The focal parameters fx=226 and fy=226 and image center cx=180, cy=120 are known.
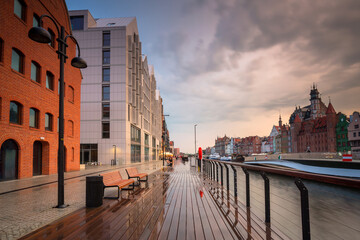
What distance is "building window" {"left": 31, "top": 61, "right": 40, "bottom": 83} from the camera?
54.5ft

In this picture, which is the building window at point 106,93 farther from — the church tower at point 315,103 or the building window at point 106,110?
the church tower at point 315,103

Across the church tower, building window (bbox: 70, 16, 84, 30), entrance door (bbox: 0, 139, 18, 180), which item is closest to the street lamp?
entrance door (bbox: 0, 139, 18, 180)

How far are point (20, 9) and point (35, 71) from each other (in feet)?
13.8

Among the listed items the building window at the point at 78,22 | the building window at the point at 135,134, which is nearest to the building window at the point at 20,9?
the building window at the point at 78,22

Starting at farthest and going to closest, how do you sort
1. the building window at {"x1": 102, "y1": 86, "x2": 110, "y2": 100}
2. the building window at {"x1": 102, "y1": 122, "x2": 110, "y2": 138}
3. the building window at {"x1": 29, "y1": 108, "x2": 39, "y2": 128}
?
the building window at {"x1": 102, "y1": 86, "x2": 110, "y2": 100} < the building window at {"x1": 102, "y1": 122, "x2": 110, "y2": 138} < the building window at {"x1": 29, "y1": 108, "x2": 39, "y2": 128}

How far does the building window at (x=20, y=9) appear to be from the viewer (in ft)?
49.3

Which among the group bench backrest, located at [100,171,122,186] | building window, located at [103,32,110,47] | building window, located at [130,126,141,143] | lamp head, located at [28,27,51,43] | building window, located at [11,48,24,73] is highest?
building window, located at [103,32,110,47]

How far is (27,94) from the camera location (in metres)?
15.6

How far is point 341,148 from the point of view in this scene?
3031 inches

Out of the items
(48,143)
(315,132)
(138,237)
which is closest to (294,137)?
(315,132)

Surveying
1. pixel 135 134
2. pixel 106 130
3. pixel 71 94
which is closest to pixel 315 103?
pixel 135 134

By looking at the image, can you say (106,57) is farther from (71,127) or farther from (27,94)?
(27,94)

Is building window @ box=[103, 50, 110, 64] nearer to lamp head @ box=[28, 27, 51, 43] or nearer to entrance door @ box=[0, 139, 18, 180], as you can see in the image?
entrance door @ box=[0, 139, 18, 180]

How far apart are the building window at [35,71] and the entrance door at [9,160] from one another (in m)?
5.12
